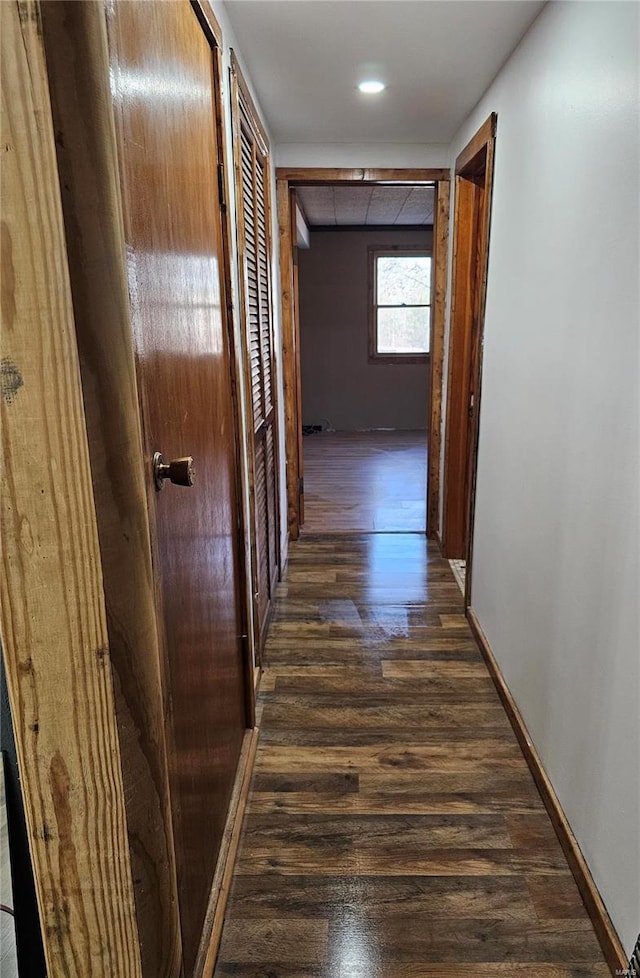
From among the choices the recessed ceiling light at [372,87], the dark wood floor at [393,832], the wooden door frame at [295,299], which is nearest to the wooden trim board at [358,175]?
the wooden door frame at [295,299]

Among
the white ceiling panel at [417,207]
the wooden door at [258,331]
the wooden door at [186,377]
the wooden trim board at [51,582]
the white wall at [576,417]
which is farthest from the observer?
the white ceiling panel at [417,207]

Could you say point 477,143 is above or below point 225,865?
above

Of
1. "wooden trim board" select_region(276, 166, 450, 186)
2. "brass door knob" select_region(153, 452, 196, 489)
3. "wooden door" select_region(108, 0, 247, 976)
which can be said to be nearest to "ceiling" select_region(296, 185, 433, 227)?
"wooden trim board" select_region(276, 166, 450, 186)

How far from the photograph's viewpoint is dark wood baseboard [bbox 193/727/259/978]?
1.38 m

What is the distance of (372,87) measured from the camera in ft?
8.27

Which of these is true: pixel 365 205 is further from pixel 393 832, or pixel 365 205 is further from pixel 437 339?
pixel 393 832

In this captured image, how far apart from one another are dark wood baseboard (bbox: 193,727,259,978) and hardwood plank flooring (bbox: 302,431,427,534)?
2319 mm

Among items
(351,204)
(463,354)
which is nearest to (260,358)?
(463,354)

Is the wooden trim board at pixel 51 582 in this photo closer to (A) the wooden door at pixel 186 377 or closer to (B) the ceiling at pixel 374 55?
(A) the wooden door at pixel 186 377

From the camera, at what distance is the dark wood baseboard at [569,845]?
4.52ft

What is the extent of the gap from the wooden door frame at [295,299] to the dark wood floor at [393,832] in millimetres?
1291

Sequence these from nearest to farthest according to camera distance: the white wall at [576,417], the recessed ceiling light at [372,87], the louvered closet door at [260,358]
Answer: the white wall at [576,417], the louvered closet door at [260,358], the recessed ceiling light at [372,87]

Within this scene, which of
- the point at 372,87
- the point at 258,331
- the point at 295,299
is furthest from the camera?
the point at 295,299

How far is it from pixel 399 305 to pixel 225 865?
712 cm
